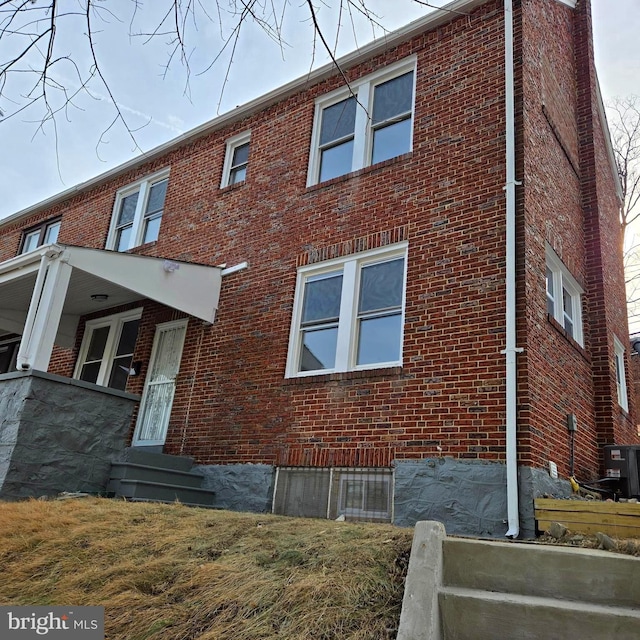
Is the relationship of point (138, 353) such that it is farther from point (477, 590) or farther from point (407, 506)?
point (477, 590)

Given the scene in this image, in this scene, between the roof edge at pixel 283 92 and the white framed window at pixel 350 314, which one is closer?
the white framed window at pixel 350 314

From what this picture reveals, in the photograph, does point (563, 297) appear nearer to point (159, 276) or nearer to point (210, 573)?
point (159, 276)

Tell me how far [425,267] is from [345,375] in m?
1.57

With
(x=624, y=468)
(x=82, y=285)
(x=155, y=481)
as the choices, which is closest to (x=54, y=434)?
(x=155, y=481)

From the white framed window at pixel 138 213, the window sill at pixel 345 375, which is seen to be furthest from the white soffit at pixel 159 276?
the white framed window at pixel 138 213

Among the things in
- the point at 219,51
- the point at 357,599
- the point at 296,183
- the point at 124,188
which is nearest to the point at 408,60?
the point at 296,183

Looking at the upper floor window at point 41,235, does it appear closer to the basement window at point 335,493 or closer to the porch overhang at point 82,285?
the porch overhang at point 82,285

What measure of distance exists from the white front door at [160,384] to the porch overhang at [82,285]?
850mm

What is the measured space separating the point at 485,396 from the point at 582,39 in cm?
738

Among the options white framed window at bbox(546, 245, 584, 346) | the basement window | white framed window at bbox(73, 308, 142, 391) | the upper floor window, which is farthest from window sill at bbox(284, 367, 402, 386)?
the upper floor window

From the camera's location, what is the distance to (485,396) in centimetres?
595

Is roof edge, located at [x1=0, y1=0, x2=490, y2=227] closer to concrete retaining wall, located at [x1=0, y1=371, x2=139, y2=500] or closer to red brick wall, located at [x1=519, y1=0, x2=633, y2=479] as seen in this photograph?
red brick wall, located at [x1=519, y1=0, x2=633, y2=479]

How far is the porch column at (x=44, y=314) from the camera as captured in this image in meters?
7.02

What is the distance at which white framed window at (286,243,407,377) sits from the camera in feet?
23.4
